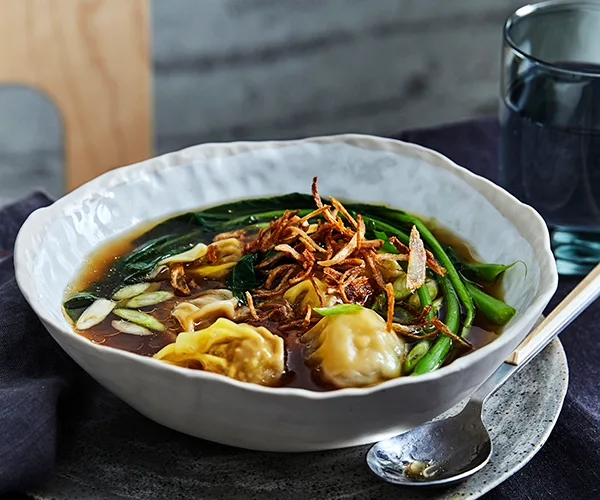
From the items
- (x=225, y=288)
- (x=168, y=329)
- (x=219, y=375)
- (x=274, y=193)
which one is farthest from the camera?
(x=274, y=193)

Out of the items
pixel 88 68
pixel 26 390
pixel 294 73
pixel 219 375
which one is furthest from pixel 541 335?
pixel 294 73

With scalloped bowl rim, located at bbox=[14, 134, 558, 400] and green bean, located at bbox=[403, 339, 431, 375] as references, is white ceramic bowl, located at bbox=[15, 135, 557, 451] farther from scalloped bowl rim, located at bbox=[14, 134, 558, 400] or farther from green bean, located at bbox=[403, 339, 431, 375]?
green bean, located at bbox=[403, 339, 431, 375]

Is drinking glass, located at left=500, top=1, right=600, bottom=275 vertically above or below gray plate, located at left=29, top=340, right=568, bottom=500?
above

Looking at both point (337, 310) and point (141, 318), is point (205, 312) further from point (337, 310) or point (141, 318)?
point (337, 310)

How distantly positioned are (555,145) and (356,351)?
972 mm

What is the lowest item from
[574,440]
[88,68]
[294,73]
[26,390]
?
[294,73]

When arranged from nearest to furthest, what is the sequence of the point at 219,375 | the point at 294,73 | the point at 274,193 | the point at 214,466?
the point at 219,375 < the point at 214,466 < the point at 274,193 < the point at 294,73

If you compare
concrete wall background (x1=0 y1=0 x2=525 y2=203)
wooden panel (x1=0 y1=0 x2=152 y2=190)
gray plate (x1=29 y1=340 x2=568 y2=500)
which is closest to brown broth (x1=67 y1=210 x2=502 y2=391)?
gray plate (x1=29 y1=340 x2=568 y2=500)

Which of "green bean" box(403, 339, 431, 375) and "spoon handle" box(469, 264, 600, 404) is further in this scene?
"spoon handle" box(469, 264, 600, 404)

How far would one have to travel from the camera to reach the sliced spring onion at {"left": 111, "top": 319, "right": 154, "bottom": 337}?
163 cm

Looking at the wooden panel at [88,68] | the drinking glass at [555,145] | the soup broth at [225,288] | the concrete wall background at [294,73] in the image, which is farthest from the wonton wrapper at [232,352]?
the concrete wall background at [294,73]

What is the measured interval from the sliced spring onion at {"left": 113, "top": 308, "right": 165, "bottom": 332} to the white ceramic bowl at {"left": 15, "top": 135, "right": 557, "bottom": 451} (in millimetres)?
117

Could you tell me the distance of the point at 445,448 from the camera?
4.95 ft

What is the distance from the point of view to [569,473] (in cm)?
159
